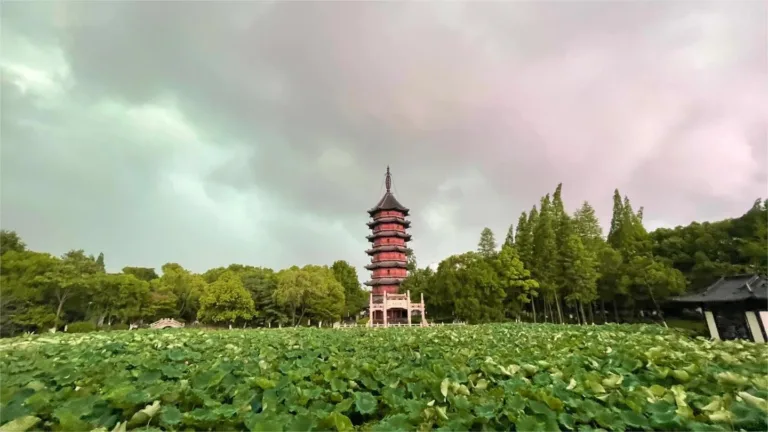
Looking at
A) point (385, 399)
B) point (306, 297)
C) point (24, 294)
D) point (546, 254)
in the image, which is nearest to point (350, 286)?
point (306, 297)

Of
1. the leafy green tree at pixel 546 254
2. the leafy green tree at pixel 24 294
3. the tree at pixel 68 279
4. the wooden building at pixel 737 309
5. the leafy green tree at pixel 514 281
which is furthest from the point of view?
the leafy green tree at pixel 514 281

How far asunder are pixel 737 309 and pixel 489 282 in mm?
19051

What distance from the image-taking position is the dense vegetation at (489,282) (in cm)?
2594

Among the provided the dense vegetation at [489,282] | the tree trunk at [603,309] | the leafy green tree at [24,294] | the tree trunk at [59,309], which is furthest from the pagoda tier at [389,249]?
the leafy green tree at [24,294]

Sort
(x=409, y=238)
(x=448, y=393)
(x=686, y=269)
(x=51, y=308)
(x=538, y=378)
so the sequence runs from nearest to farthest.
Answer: (x=448, y=393), (x=538, y=378), (x=51, y=308), (x=686, y=269), (x=409, y=238)

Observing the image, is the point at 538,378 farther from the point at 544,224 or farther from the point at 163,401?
the point at 544,224

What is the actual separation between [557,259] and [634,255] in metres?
6.90

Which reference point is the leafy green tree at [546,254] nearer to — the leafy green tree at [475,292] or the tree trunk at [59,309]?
the leafy green tree at [475,292]

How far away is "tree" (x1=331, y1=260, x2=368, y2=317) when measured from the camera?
47.6 metres

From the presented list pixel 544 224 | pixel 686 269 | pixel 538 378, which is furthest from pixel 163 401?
pixel 686 269

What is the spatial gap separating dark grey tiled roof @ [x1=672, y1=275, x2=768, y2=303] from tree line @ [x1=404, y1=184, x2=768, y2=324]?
13.4 metres

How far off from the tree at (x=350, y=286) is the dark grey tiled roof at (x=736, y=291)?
1488 inches

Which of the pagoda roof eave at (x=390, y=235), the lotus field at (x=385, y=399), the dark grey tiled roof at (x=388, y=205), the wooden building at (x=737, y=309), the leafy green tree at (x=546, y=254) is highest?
the dark grey tiled roof at (x=388, y=205)

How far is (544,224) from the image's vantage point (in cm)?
3094
